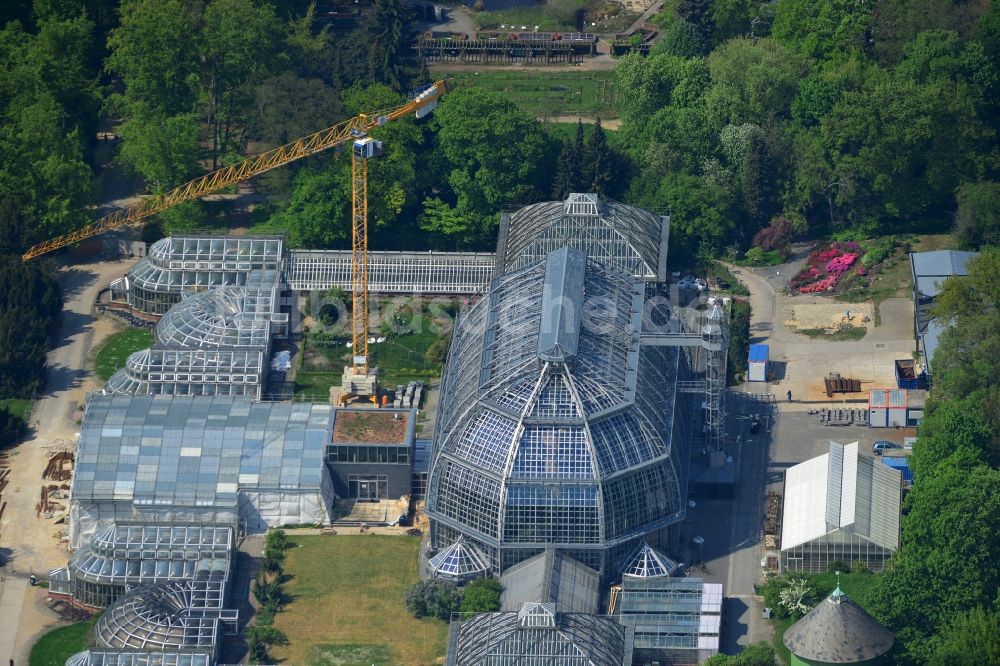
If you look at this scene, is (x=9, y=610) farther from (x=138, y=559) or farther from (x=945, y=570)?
(x=945, y=570)

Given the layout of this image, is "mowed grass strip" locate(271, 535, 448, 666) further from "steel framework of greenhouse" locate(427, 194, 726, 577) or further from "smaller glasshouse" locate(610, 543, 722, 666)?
"smaller glasshouse" locate(610, 543, 722, 666)

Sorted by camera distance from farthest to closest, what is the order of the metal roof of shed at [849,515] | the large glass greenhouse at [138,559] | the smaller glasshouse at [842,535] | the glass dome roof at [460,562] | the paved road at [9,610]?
the metal roof of shed at [849,515] → the smaller glasshouse at [842,535] → the glass dome roof at [460,562] → the large glass greenhouse at [138,559] → the paved road at [9,610]

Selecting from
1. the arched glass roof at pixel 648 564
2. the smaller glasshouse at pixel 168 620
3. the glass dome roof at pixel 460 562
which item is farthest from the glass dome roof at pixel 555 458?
the smaller glasshouse at pixel 168 620

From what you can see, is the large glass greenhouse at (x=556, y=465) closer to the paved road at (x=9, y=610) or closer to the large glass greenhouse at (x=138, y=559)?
→ the large glass greenhouse at (x=138, y=559)

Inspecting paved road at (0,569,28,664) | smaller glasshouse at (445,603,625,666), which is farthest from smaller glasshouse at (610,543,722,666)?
paved road at (0,569,28,664)

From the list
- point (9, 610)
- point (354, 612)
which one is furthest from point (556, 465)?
point (9, 610)

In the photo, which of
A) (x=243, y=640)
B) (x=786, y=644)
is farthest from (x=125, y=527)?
(x=786, y=644)
